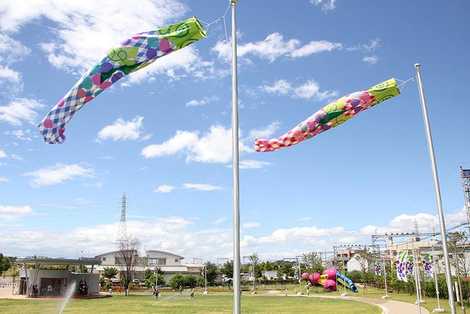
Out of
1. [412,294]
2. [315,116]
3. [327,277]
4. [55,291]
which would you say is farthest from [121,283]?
[315,116]

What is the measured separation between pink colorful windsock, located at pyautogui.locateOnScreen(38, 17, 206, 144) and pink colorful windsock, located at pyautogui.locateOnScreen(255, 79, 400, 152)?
3343mm

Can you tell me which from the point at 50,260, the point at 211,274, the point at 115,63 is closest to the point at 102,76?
Result: the point at 115,63

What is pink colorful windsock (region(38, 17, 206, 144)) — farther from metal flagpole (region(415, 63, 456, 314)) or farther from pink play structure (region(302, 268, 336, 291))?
pink play structure (region(302, 268, 336, 291))

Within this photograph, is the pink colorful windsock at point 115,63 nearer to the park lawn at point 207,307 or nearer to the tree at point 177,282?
the park lawn at point 207,307

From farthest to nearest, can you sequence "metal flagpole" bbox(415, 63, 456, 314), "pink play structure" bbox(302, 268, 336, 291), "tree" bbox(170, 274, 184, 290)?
"tree" bbox(170, 274, 184, 290), "pink play structure" bbox(302, 268, 336, 291), "metal flagpole" bbox(415, 63, 456, 314)

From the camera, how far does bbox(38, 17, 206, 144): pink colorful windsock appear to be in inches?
426

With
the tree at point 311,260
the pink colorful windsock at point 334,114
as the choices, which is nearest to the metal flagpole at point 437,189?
the pink colorful windsock at point 334,114

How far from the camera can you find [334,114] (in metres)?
12.9

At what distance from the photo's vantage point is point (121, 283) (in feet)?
272

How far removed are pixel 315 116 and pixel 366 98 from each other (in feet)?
5.38

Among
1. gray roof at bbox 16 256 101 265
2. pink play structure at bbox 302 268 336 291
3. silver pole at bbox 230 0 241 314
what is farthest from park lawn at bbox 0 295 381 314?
silver pole at bbox 230 0 241 314

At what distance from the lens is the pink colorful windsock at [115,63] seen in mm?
10820

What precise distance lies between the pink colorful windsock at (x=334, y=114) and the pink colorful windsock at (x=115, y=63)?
3343 mm

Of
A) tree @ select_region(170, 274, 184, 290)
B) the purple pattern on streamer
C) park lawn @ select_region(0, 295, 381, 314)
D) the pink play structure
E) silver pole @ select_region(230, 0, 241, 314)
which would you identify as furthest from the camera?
tree @ select_region(170, 274, 184, 290)
